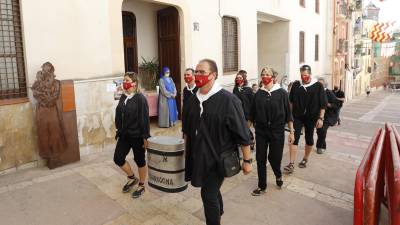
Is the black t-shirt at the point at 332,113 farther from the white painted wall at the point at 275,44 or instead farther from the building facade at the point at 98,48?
the white painted wall at the point at 275,44

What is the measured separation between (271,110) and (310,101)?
1.37 m

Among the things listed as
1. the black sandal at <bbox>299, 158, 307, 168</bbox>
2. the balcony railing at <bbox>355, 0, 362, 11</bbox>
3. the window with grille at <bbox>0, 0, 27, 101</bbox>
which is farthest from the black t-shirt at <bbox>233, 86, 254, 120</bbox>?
the balcony railing at <bbox>355, 0, 362, 11</bbox>

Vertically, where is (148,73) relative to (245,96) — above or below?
above

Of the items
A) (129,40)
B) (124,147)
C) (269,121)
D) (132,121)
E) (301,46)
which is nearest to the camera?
(132,121)

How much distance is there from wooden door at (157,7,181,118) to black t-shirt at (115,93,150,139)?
466 centimetres

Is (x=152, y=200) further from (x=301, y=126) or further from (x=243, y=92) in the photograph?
(x=243, y=92)

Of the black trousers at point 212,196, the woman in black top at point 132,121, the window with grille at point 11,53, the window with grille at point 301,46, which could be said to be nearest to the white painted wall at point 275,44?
the window with grille at point 301,46

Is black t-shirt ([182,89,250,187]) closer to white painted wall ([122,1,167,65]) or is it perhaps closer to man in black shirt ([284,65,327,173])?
man in black shirt ([284,65,327,173])

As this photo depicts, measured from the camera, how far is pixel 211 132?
3.14 meters

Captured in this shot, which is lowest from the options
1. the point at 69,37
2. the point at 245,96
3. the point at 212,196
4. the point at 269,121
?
the point at 212,196

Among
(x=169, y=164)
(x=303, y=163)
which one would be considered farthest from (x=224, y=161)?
(x=303, y=163)

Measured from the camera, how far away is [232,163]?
320cm

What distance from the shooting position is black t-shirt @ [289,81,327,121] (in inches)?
220

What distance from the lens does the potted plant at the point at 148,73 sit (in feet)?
31.1
